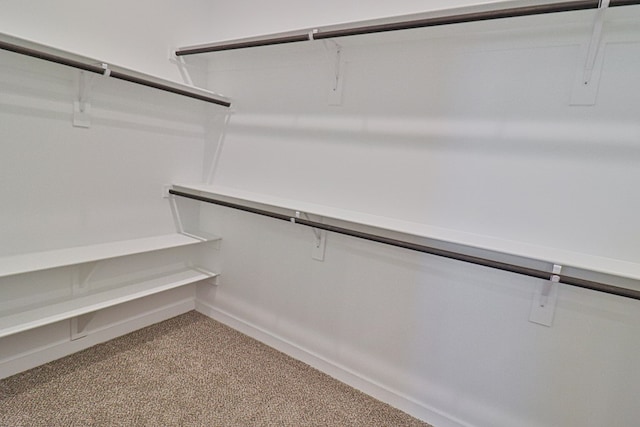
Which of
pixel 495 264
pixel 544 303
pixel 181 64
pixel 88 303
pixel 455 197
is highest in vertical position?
pixel 181 64

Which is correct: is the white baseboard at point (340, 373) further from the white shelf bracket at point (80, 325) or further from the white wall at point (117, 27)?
the white wall at point (117, 27)

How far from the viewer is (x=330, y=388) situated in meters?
1.94

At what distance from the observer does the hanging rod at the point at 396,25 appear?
46.5 inches

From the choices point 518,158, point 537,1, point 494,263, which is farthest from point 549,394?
point 537,1

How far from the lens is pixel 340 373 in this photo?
2.02 meters

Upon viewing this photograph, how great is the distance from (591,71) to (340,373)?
1819 millimetres

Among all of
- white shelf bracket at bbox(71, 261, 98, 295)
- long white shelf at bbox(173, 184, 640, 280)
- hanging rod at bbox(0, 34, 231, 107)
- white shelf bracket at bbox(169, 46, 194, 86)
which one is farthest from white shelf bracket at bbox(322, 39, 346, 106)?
white shelf bracket at bbox(71, 261, 98, 295)

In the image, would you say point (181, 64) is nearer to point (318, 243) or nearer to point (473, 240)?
point (318, 243)

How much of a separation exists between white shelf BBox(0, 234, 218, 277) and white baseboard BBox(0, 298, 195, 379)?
500 mm

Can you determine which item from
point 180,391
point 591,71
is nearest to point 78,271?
point 180,391

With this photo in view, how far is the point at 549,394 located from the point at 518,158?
0.98 meters

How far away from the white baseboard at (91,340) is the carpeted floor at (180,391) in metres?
0.04

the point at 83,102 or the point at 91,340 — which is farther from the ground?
the point at 83,102

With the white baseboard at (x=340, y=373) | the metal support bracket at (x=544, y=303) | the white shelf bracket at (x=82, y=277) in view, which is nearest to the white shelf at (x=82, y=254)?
the white shelf bracket at (x=82, y=277)
